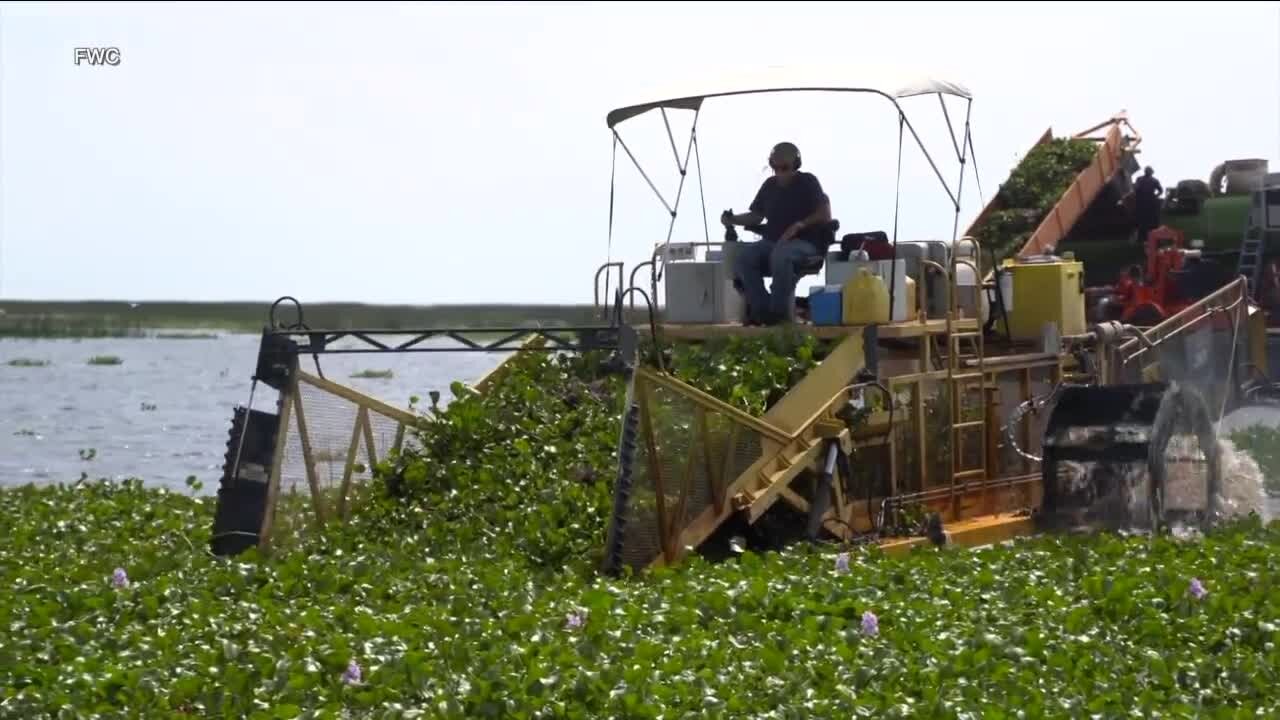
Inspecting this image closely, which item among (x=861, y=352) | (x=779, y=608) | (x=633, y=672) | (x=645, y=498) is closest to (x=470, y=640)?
(x=633, y=672)

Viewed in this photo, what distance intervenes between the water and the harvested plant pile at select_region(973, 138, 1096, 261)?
4933mm

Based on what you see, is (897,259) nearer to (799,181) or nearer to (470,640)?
(799,181)

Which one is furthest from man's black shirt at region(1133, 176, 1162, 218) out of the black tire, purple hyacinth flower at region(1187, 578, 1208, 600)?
purple hyacinth flower at region(1187, 578, 1208, 600)

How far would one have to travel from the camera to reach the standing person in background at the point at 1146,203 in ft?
64.5

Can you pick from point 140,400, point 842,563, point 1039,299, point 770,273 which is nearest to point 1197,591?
point 842,563

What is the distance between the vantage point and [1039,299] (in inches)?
559

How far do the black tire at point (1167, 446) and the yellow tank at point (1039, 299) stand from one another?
1346mm

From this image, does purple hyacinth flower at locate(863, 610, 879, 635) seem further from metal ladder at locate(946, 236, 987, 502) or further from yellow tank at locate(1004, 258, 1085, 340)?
yellow tank at locate(1004, 258, 1085, 340)

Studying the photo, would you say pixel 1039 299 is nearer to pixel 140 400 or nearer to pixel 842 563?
pixel 842 563

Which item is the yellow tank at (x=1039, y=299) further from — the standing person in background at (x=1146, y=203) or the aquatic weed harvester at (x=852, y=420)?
the standing person in background at (x=1146, y=203)

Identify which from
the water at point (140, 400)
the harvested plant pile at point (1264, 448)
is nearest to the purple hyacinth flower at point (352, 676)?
the water at point (140, 400)

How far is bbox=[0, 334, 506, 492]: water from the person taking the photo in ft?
89.6

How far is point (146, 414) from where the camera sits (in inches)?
1587

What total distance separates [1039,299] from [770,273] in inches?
95.6
